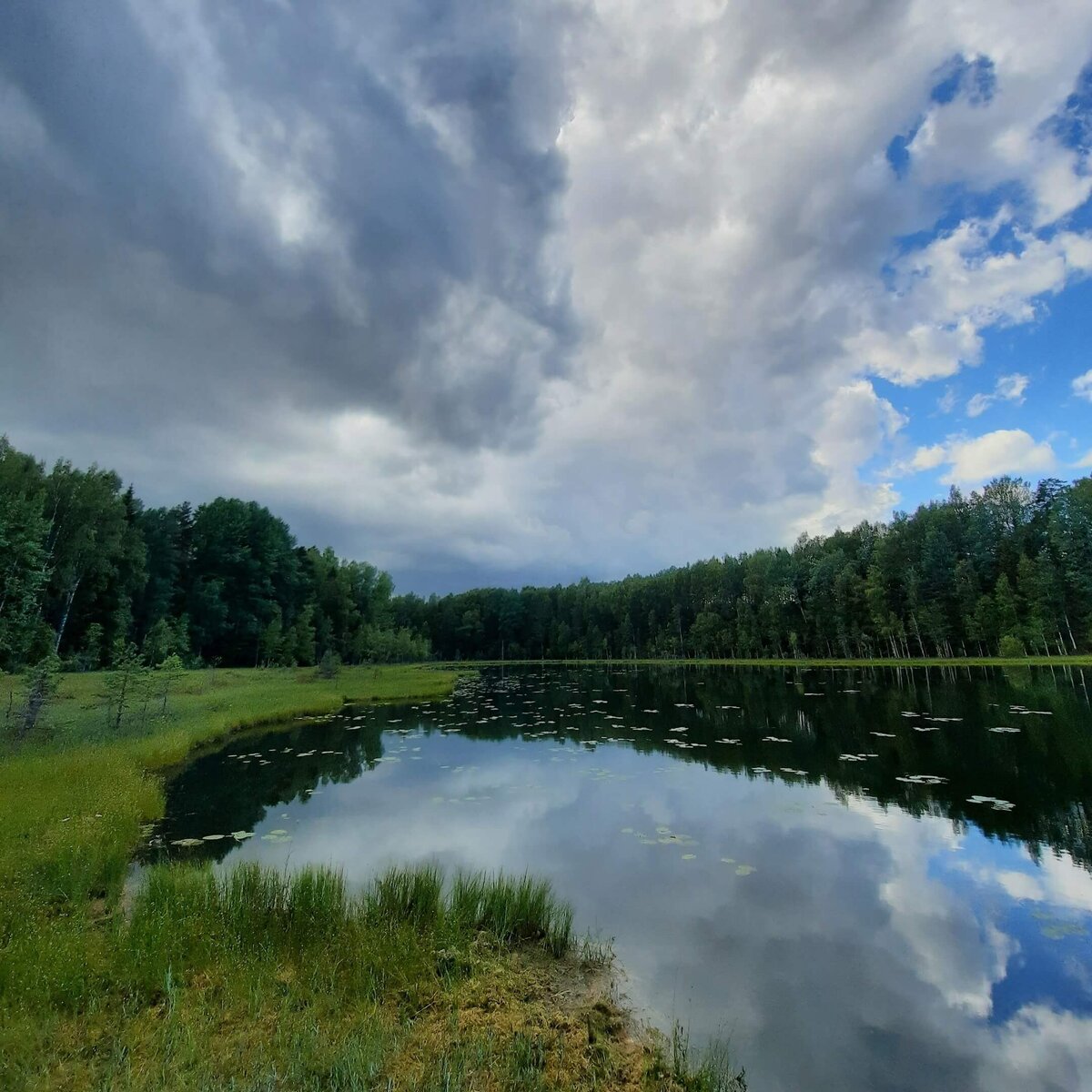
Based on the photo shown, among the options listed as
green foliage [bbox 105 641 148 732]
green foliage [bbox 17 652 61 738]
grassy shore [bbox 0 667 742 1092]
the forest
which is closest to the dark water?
grassy shore [bbox 0 667 742 1092]

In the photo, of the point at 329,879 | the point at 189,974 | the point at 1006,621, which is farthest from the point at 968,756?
the point at 1006,621

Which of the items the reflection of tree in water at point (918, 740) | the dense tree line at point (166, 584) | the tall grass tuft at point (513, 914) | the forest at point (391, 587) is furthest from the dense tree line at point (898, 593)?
the tall grass tuft at point (513, 914)

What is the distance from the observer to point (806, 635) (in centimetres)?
8488

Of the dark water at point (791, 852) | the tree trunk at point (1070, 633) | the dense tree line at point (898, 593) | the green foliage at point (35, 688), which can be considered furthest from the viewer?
the dense tree line at point (898, 593)

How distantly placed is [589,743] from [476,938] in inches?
658

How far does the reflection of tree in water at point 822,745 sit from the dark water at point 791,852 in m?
0.13

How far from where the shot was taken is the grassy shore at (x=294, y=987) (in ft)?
14.3

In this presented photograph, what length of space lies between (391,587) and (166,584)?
40.6 metres

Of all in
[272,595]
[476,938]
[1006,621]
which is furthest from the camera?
[272,595]

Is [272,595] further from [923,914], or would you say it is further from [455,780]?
[923,914]

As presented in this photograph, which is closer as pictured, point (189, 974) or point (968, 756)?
point (189, 974)

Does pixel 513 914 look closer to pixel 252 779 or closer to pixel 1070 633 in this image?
pixel 252 779

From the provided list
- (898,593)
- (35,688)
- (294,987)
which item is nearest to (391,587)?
(898,593)

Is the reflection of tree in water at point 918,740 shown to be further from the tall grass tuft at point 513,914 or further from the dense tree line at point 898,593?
the dense tree line at point 898,593
